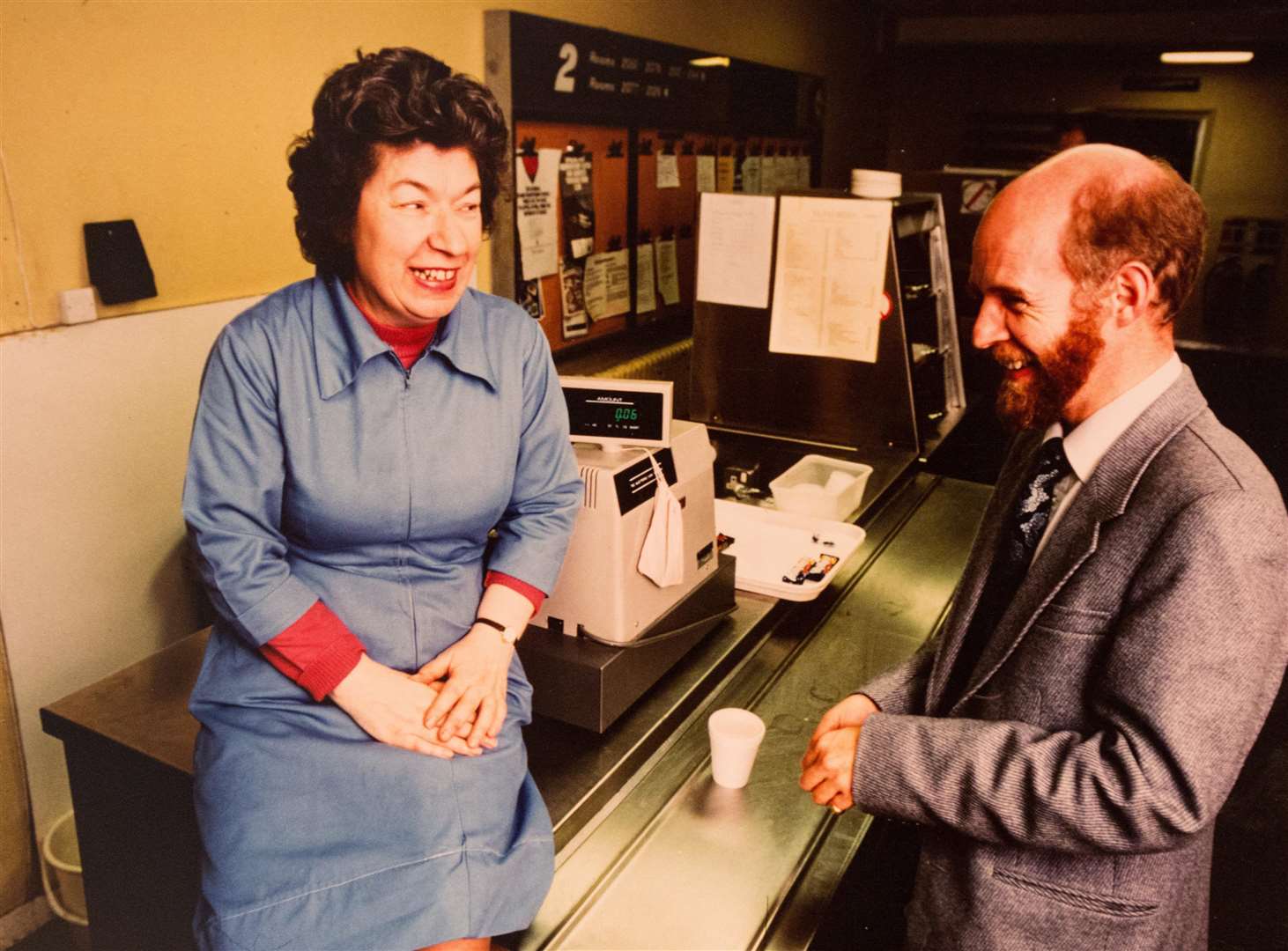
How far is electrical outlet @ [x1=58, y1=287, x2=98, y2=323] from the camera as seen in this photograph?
193cm

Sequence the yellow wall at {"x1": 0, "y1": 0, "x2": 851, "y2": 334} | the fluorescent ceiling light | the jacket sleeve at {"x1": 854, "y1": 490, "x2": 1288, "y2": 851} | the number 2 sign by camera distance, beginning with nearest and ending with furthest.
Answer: the jacket sleeve at {"x1": 854, "y1": 490, "x2": 1288, "y2": 851}
the yellow wall at {"x1": 0, "y1": 0, "x2": 851, "y2": 334}
the number 2 sign
the fluorescent ceiling light

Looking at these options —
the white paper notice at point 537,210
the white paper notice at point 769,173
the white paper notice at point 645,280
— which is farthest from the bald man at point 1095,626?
the white paper notice at point 769,173

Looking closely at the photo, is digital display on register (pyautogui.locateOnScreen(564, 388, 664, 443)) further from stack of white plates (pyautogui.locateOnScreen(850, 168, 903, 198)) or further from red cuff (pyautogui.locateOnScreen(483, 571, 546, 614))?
stack of white plates (pyautogui.locateOnScreen(850, 168, 903, 198))

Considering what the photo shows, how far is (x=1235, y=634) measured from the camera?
96 centimetres

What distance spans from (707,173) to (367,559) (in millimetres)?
3422

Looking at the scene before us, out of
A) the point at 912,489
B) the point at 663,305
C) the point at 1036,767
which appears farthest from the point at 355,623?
the point at 663,305

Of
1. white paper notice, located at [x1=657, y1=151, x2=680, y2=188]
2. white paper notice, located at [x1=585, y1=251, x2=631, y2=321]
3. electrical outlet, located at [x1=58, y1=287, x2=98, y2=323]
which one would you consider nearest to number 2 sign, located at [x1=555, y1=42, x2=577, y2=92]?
white paper notice, located at [x1=585, y1=251, x2=631, y2=321]

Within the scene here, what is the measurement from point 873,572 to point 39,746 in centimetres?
191

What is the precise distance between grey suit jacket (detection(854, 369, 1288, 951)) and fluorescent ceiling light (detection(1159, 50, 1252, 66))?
8.47m

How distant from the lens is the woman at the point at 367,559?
3.76 feet

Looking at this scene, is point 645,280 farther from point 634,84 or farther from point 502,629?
point 502,629

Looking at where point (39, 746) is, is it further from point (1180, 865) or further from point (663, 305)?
point (663, 305)

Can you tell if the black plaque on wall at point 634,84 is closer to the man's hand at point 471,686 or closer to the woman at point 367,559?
the woman at point 367,559

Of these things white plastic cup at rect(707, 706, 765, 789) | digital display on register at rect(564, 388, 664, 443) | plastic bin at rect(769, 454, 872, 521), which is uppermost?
digital display on register at rect(564, 388, 664, 443)
